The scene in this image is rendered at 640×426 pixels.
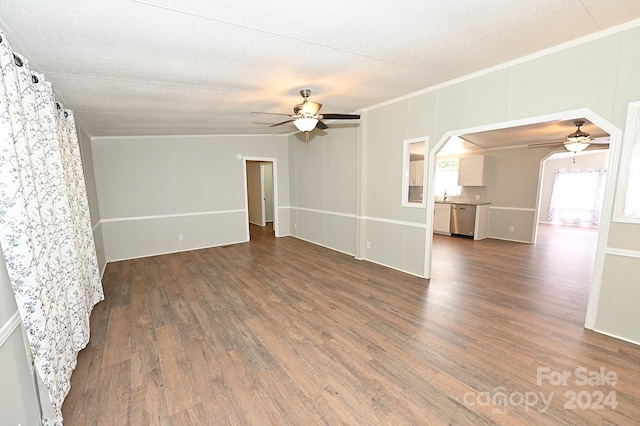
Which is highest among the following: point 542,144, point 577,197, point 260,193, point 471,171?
point 542,144

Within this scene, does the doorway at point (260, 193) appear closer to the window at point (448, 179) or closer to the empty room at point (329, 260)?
the empty room at point (329, 260)

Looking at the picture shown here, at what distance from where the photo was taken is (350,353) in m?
2.39

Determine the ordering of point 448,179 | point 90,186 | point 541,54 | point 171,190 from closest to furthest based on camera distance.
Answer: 1. point 541,54
2. point 90,186
3. point 171,190
4. point 448,179

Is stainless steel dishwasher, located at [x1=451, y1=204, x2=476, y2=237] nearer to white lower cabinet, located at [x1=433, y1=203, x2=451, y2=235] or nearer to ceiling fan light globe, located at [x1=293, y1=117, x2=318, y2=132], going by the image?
white lower cabinet, located at [x1=433, y1=203, x2=451, y2=235]

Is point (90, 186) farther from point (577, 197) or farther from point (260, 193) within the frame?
point (577, 197)

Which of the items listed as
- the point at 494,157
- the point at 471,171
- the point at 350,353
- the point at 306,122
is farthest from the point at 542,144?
the point at 350,353

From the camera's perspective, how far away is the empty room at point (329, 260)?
5.72ft

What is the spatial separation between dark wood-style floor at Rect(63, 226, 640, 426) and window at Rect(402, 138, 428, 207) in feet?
4.04

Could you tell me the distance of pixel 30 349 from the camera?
1.64 meters

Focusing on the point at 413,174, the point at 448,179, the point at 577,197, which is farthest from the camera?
the point at 577,197

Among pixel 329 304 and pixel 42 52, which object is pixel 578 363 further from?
pixel 42 52

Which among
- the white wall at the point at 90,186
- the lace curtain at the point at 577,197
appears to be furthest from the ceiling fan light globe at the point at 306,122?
the lace curtain at the point at 577,197

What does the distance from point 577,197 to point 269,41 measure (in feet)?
38.1

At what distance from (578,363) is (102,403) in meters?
3.72
